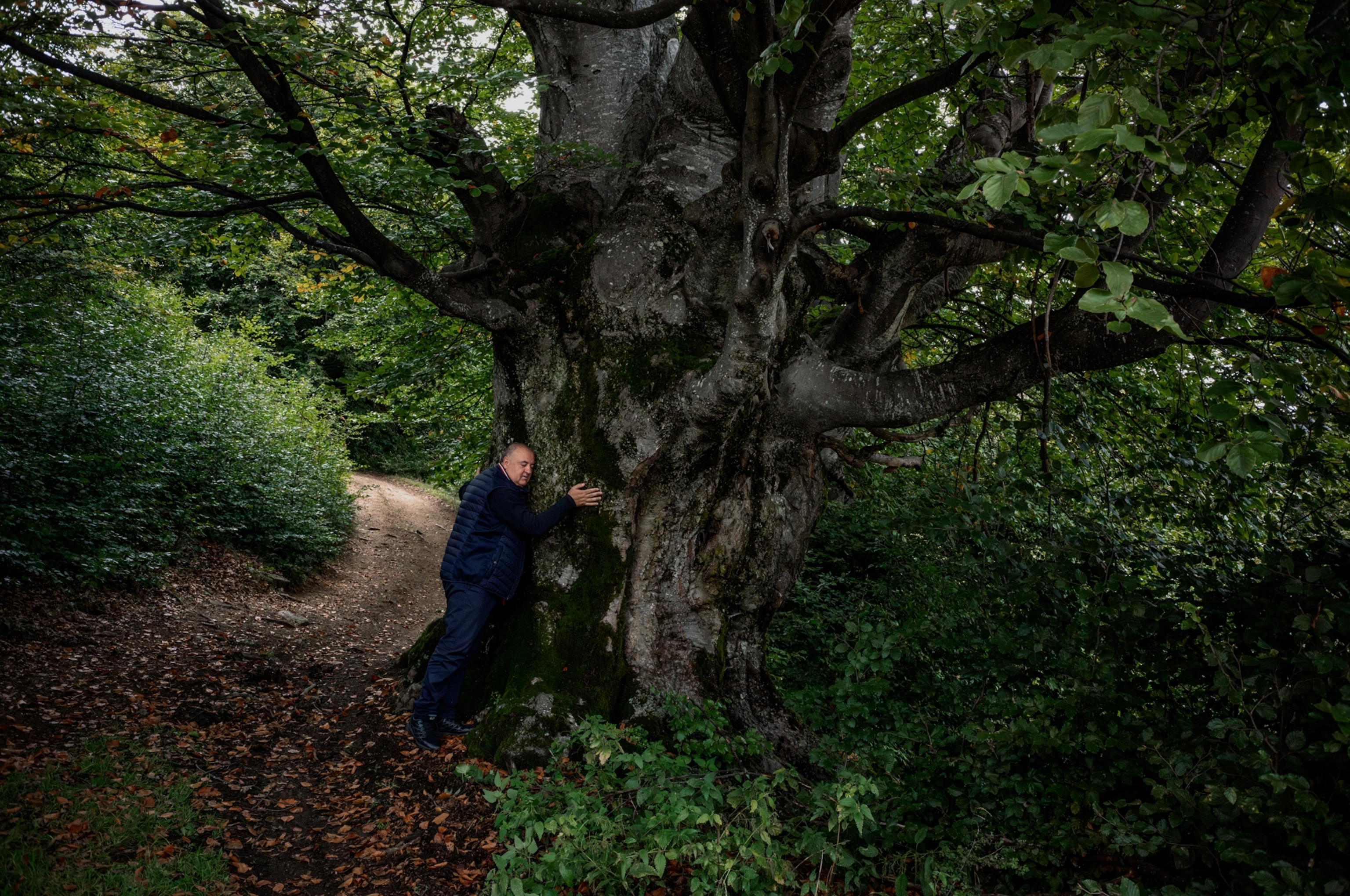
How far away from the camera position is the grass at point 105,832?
127 inches

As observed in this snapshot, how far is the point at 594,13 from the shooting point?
11.3ft

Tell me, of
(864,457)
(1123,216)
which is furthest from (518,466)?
(1123,216)

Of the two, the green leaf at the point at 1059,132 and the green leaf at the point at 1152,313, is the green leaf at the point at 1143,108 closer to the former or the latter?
the green leaf at the point at 1059,132

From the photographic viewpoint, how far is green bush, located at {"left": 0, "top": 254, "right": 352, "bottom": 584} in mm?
6988

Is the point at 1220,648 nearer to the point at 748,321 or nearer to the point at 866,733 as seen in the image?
the point at 866,733

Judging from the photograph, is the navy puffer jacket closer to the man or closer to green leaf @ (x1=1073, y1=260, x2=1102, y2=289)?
the man

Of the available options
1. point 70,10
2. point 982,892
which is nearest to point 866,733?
point 982,892

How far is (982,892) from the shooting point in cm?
291

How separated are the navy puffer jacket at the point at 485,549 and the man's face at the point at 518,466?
0.13 feet

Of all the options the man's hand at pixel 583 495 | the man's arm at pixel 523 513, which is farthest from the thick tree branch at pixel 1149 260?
the man's arm at pixel 523 513

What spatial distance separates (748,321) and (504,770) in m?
2.99

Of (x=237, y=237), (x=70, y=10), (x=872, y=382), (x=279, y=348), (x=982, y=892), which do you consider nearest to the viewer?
(x=982, y=892)

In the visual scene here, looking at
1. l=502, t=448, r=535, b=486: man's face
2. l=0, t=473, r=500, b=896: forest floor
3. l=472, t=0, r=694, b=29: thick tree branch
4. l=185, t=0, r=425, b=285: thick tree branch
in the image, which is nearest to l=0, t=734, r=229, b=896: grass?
l=0, t=473, r=500, b=896: forest floor

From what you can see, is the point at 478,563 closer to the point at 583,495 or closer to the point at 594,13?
the point at 583,495
